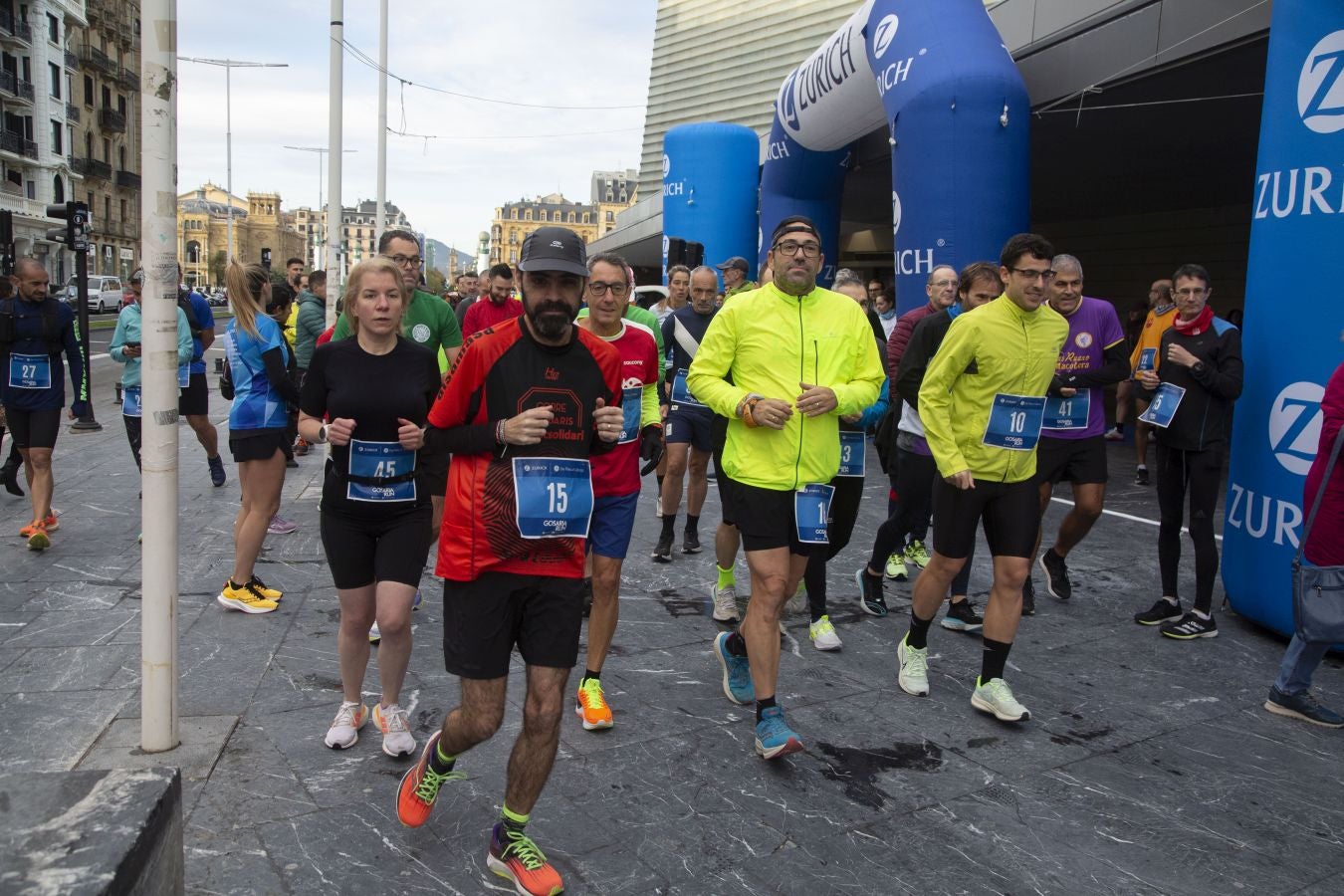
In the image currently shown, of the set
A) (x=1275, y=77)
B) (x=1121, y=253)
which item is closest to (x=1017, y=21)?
(x=1275, y=77)

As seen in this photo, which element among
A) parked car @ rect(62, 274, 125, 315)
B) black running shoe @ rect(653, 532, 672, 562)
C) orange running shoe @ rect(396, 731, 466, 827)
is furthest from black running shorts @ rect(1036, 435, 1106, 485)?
parked car @ rect(62, 274, 125, 315)

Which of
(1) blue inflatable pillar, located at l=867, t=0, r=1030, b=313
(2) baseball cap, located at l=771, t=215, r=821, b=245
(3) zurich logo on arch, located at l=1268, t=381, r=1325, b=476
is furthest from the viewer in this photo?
(1) blue inflatable pillar, located at l=867, t=0, r=1030, b=313

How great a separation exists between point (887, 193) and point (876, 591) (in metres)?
15.8

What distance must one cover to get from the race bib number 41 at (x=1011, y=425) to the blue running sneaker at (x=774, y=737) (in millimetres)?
1464

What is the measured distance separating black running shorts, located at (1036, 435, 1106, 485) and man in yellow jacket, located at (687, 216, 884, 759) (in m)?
1.81

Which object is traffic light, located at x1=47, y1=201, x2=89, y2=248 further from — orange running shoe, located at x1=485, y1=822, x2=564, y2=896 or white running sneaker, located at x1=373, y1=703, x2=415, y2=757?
orange running shoe, located at x1=485, y1=822, x2=564, y2=896

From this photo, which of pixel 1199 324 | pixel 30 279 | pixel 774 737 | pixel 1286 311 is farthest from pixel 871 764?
pixel 30 279

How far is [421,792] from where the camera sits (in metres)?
2.99

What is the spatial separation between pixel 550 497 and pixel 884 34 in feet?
27.8

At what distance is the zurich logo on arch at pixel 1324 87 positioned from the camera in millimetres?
4660

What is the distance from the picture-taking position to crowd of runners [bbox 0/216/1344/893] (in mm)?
2816

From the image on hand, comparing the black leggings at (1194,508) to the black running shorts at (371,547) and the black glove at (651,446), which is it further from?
the black running shorts at (371,547)

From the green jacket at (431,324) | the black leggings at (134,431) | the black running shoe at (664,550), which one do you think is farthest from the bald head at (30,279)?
the black running shoe at (664,550)

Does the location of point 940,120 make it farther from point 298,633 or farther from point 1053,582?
point 298,633
